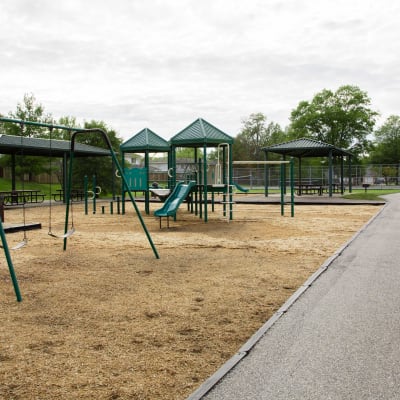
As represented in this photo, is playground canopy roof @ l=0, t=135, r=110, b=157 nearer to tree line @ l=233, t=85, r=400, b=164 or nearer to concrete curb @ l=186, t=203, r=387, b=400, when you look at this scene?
concrete curb @ l=186, t=203, r=387, b=400

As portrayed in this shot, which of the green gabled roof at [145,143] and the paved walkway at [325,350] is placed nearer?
the paved walkway at [325,350]

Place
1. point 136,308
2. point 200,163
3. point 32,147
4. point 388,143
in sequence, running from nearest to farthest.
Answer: point 136,308
point 200,163
point 32,147
point 388,143

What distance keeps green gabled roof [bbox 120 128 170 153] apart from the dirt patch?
746 cm

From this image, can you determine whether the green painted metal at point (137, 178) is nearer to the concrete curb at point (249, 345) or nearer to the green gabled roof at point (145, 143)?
the green gabled roof at point (145, 143)

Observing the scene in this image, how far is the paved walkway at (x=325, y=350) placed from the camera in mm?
2914

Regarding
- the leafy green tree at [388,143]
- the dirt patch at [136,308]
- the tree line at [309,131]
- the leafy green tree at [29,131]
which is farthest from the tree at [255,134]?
the dirt patch at [136,308]

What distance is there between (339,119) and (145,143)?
52.5 m

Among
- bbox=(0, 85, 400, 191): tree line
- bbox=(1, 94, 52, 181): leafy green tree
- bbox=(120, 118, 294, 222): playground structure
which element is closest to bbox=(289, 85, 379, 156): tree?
bbox=(0, 85, 400, 191): tree line

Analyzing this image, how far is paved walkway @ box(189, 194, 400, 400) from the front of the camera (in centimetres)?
291

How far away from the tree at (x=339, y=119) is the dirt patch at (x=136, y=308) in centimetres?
5781

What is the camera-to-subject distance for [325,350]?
3.56 m

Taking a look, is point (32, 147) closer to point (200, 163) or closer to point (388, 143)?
point (200, 163)

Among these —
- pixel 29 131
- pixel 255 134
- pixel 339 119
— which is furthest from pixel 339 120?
pixel 29 131

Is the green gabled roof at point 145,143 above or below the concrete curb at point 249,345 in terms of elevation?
above
